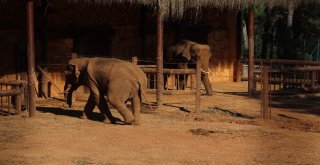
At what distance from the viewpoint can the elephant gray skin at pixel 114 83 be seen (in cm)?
1172

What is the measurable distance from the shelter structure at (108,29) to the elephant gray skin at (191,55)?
2.88 ft

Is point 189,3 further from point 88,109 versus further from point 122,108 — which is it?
point 122,108

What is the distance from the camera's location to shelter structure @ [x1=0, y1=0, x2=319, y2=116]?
16.1 m

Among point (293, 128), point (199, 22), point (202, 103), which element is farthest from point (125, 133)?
point (199, 22)

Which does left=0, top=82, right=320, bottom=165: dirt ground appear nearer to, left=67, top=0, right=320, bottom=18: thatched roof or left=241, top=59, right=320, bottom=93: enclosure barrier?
left=241, top=59, right=320, bottom=93: enclosure barrier

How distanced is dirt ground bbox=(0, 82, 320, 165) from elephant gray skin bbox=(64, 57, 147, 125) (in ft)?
1.03

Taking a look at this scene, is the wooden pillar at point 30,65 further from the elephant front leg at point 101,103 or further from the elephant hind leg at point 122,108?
the elephant hind leg at point 122,108

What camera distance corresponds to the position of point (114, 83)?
1173 cm

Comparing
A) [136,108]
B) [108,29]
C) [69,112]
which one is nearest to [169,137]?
[136,108]

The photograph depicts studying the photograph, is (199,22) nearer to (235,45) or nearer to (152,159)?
(235,45)

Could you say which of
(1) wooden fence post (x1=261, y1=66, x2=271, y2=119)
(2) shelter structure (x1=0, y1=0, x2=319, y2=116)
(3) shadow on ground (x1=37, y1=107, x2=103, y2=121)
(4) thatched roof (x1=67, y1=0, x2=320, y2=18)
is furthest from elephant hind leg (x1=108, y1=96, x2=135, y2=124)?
(4) thatched roof (x1=67, y1=0, x2=320, y2=18)

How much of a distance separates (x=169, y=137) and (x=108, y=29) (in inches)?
320

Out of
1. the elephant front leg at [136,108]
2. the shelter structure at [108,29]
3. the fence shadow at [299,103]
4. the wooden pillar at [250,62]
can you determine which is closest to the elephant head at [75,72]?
the elephant front leg at [136,108]

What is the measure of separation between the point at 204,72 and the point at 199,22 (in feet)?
13.9
